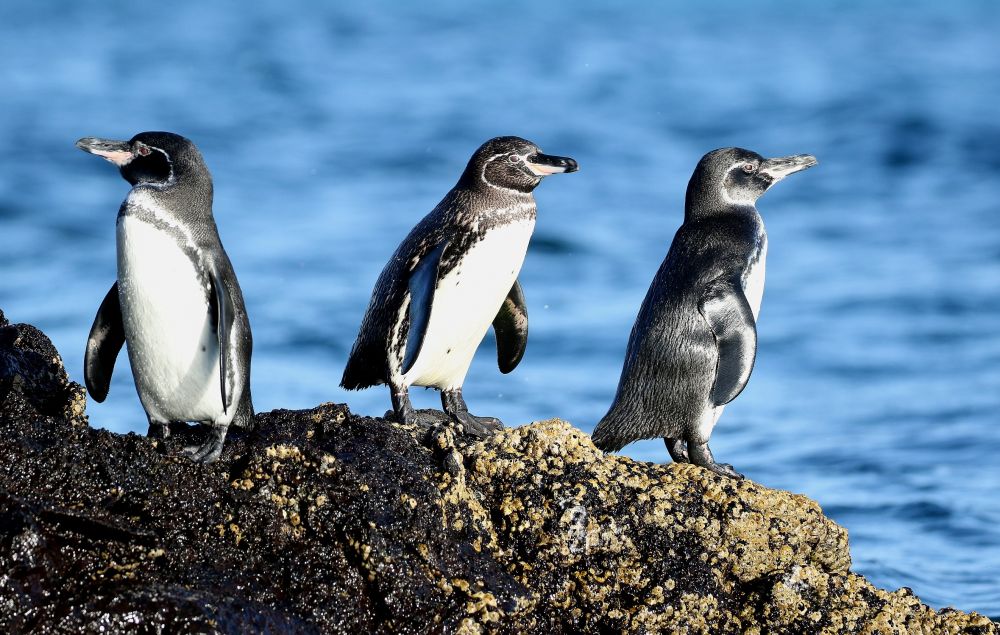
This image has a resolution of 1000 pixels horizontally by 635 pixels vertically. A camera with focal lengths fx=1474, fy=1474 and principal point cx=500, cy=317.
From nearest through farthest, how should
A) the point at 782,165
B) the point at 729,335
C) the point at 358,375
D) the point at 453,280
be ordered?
the point at 453,280 < the point at 729,335 < the point at 358,375 < the point at 782,165

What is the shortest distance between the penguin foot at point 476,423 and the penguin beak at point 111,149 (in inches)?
54.4

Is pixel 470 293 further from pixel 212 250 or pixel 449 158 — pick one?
pixel 449 158

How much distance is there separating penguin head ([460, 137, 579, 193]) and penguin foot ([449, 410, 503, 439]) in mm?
849

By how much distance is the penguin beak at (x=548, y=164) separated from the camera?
533 centimetres

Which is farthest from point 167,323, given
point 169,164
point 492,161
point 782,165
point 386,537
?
point 782,165

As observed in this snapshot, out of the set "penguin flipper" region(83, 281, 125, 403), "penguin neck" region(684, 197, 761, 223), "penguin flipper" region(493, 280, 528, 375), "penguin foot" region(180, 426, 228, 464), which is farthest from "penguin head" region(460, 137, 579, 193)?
"penguin foot" region(180, 426, 228, 464)

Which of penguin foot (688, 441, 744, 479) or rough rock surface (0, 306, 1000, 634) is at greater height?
penguin foot (688, 441, 744, 479)

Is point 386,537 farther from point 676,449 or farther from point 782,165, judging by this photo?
point 782,165

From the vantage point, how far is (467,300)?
5.28 m

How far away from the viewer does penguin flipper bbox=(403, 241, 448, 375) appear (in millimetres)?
5113

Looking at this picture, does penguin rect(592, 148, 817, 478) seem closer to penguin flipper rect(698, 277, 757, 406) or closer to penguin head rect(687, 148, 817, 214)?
penguin flipper rect(698, 277, 757, 406)

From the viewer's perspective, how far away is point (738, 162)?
5816 millimetres

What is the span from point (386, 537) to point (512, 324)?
6.61ft

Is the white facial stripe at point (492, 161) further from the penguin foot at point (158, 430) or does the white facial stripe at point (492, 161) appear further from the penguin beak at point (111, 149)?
the penguin foot at point (158, 430)
